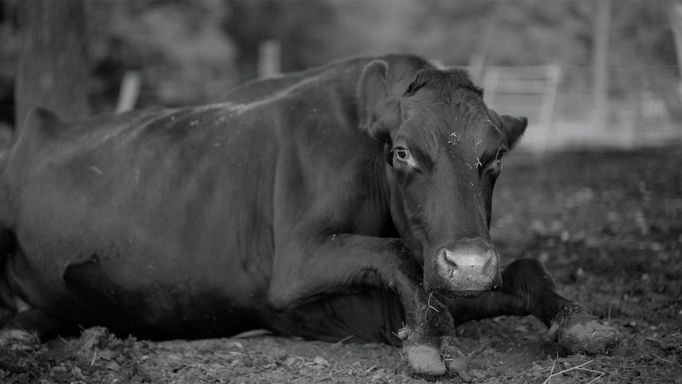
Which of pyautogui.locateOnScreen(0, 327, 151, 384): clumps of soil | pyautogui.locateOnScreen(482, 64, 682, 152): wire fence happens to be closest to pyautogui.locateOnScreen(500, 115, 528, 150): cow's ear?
pyautogui.locateOnScreen(0, 327, 151, 384): clumps of soil

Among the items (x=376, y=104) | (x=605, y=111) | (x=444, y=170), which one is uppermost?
(x=376, y=104)

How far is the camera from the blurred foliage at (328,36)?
2784 centimetres

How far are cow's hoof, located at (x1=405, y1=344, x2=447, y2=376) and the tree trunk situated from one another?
5507mm

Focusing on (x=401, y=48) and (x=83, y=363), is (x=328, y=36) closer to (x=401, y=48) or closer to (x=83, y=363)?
(x=401, y=48)

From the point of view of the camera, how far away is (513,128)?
4.81m

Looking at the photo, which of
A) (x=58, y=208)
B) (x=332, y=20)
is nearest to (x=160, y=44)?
(x=332, y=20)

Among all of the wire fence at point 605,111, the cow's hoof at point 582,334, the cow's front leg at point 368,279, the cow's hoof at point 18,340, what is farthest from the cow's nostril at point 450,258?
the wire fence at point 605,111

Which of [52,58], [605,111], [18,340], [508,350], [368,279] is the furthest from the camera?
[605,111]

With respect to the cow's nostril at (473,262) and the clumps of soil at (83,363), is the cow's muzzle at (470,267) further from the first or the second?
the clumps of soil at (83,363)

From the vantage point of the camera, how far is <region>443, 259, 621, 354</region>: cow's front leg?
411 centimetres

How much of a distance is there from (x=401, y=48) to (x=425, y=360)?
40.7 m

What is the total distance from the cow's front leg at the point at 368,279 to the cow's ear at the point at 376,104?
630 mm

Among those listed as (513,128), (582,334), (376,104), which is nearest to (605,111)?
(513,128)

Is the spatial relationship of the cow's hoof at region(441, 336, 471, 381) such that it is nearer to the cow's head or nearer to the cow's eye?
the cow's head
